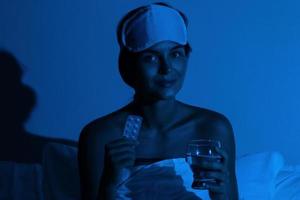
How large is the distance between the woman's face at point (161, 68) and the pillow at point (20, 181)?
24.7 inches

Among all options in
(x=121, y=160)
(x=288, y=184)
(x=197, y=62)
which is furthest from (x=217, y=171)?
(x=197, y=62)

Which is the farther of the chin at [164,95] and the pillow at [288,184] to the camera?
the pillow at [288,184]

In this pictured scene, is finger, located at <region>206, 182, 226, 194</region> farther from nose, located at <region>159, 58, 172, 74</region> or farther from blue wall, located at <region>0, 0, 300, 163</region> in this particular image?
blue wall, located at <region>0, 0, 300, 163</region>

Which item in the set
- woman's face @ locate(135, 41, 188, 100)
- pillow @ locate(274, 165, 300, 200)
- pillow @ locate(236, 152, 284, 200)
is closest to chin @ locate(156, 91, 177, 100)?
woman's face @ locate(135, 41, 188, 100)

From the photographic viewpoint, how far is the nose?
1367 mm

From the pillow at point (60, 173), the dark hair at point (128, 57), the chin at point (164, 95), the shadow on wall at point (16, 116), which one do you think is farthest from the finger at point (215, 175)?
the shadow on wall at point (16, 116)

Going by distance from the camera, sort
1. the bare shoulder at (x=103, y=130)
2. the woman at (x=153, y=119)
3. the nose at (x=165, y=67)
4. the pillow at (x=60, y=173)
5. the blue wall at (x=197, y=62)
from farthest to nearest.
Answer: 1. the blue wall at (x=197, y=62)
2. the pillow at (x=60, y=173)
3. the bare shoulder at (x=103, y=130)
4. the nose at (x=165, y=67)
5. the woman at (x=153, y=119)

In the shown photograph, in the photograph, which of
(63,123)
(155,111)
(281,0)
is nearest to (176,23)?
(155,111)

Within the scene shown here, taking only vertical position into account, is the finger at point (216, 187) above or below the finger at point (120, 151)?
below

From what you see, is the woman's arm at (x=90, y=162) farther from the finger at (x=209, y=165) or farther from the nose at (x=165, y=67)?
the finger at (x=209, y=165)

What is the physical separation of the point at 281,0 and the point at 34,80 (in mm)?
1052

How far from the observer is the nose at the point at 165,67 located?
137 cm

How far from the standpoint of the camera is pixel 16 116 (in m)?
2.02

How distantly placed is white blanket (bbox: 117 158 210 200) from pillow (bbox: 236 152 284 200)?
23 centimetres
